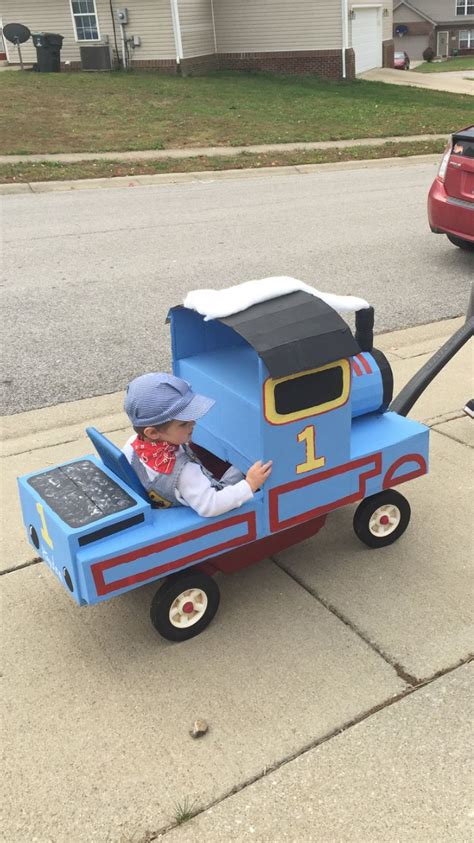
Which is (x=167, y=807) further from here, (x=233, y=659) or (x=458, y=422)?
(x=458, y=422)

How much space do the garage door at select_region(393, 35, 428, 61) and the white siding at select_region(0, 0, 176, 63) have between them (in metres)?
43.5

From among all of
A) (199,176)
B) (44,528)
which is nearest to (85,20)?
(199,176)

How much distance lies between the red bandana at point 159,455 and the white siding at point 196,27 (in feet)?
87.6

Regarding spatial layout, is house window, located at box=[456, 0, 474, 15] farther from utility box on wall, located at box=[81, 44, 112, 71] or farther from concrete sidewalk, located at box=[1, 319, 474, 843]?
concrete sidewalk, located at box=[1, 319, 474, 843]

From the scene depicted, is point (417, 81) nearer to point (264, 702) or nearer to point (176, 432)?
point (176, 432)

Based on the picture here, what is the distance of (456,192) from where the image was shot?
7645 mm

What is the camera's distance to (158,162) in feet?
47.3

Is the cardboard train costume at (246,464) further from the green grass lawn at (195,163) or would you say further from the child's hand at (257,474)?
the green grass lawn at (195,163)

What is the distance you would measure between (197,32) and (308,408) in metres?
27.8

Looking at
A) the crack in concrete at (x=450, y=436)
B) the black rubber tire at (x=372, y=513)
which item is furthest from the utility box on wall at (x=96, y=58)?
the black rubber tire at (x=372, y=513)

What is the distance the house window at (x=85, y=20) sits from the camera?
87.4ft

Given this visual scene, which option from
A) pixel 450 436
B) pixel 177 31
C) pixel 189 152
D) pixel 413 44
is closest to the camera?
pixel 450 436

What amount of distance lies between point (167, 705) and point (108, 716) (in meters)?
0.20

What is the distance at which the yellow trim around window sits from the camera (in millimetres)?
2701
